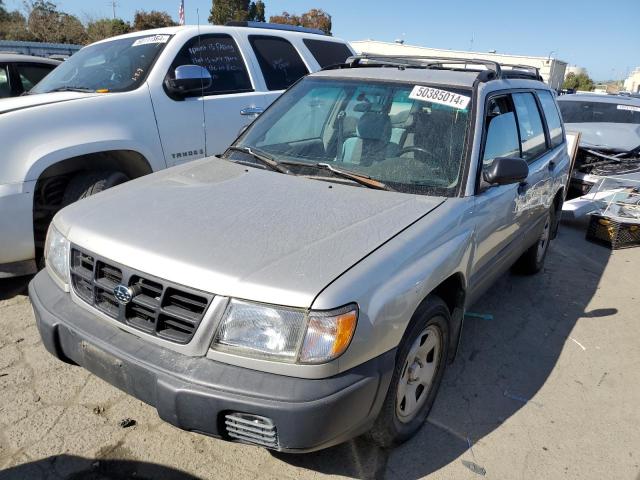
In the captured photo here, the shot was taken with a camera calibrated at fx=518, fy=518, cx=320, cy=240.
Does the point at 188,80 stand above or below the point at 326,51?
below

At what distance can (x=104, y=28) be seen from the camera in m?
31.2

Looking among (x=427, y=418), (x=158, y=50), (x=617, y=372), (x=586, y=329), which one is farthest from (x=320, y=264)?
(x=158, y=50)

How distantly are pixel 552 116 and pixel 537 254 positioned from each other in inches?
50.1

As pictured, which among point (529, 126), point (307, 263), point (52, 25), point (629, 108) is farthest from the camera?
point (52, 25)

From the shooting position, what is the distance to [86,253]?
229 centimetres

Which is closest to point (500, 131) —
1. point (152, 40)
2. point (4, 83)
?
point (152, 40)

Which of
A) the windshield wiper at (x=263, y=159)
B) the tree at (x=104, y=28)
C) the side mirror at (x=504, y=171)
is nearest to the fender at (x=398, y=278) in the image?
the side mirror at (x=504, y=171)

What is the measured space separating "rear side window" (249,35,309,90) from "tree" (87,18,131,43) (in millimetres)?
28429

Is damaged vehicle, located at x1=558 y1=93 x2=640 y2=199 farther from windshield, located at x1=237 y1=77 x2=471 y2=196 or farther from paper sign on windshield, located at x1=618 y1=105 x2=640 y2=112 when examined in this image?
windshield, located at x1=237 y1=77 x2=471 y2=196

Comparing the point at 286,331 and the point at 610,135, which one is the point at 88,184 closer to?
the point at 286,331

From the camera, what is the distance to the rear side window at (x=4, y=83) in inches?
237

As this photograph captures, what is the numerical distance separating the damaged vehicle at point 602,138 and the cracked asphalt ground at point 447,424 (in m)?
4.20

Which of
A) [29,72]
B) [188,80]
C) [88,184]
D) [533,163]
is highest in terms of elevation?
[188,80]

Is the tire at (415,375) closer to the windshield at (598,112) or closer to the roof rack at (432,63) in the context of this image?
the roof rack at (432,63)
